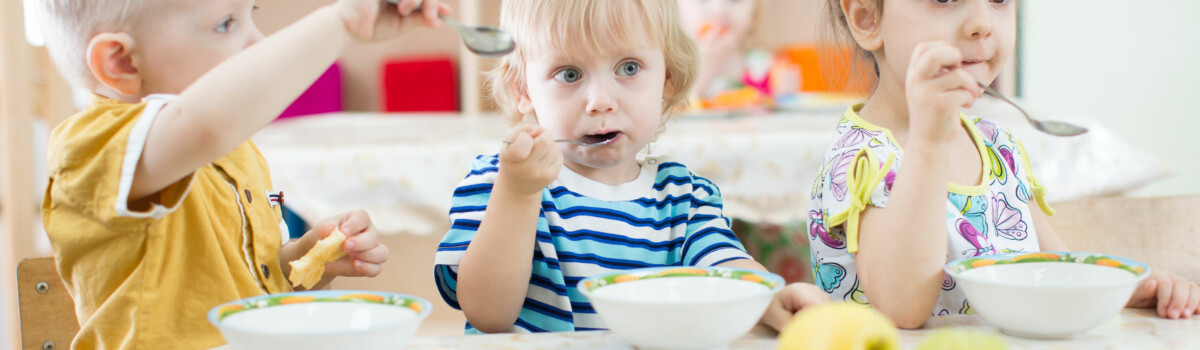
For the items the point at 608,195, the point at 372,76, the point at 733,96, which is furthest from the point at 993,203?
the point at 372,76

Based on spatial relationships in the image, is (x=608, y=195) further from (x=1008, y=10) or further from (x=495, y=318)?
(x=1008, y=10)

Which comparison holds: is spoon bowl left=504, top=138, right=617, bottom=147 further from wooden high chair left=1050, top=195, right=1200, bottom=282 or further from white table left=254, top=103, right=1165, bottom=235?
white table left=254, top=103, right=1165, bottom=235

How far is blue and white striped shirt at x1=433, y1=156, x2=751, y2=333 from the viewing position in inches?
34.7

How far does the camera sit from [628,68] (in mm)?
889

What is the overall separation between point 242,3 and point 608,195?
388 mm

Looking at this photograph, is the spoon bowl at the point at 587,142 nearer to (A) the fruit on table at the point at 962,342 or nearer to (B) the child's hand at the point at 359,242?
(B) the child's hand at the point at 359,242

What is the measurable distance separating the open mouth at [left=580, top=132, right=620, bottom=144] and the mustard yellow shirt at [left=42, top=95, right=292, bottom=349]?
32cm

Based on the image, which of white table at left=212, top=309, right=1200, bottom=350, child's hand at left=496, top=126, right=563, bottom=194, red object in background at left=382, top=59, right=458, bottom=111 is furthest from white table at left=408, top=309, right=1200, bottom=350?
red object in background at left=382, top=59, right=458, bottom=111

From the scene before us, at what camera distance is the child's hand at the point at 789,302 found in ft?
2.14

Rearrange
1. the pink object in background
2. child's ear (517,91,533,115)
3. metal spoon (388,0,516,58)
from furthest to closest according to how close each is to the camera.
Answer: the pink object in background < child's ear (517,91,533,115) < metal spoon (388,0,516,58)

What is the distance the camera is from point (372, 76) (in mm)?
4254

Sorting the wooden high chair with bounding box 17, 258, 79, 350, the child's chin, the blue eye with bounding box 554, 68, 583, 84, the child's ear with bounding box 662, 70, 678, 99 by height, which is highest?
the blue eye with bounding box 554, 68, 583, 84

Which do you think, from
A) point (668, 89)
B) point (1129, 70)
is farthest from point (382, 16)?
point (1129, 70)

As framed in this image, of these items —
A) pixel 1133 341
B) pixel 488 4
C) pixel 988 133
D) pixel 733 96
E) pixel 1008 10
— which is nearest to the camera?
pixel 1133 341
